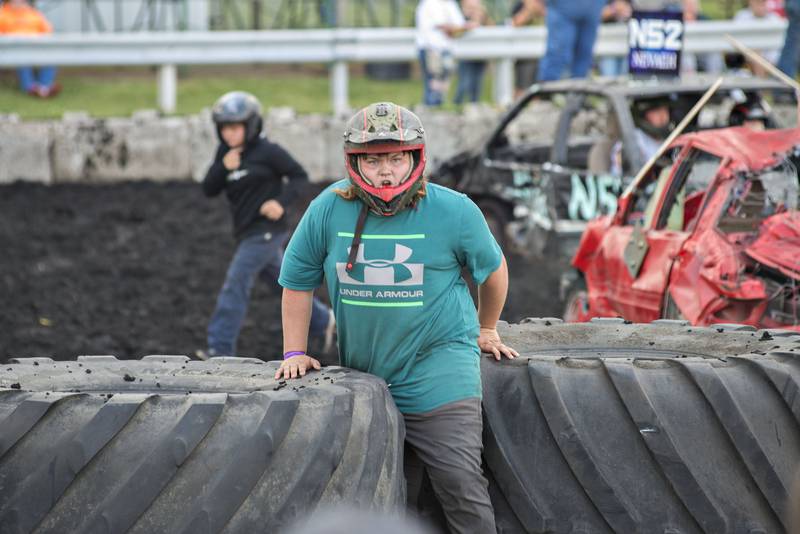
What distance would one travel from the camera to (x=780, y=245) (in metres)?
6.43

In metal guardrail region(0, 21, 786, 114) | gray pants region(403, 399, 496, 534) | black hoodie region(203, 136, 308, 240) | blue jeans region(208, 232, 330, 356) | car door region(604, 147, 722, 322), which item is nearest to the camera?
gray pants region(403, 399, 496, 534)

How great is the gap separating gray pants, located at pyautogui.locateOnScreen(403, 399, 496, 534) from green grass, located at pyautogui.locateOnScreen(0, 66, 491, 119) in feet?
39.5

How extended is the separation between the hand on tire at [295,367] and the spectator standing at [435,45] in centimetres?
1172

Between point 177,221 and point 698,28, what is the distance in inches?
297

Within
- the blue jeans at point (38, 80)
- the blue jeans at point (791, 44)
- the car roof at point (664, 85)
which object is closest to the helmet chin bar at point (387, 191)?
the car roof at point (664, 85)

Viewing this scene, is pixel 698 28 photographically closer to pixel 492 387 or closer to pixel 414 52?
pixel 414 52

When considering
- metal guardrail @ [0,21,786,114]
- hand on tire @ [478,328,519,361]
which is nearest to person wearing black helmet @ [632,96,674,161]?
hand on tire @ [478,328,519,361]

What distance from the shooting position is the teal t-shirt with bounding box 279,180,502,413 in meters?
4.27

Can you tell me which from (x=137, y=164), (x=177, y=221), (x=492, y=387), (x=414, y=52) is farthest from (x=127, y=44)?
(x=492, y=387)

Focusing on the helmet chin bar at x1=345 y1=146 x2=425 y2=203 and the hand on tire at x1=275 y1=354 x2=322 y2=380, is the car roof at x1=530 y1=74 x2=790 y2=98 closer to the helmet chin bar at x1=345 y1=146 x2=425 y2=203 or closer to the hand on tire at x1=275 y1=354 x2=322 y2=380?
the helmet chin bar at x1=345 y1=146 x2=425 y2=203

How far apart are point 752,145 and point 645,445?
300cm

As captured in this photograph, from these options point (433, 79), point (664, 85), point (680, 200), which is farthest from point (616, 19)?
point (680, 200)

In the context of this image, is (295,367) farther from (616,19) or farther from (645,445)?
(616,19)

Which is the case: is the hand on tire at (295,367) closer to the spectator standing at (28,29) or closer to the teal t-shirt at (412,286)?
the teal t-shirt at (412,286)
